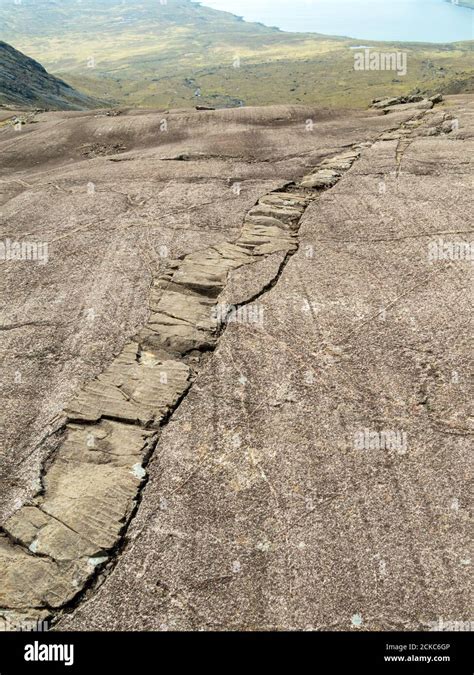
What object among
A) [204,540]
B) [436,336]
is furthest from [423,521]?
[436,336]

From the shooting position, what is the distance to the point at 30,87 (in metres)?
78.6

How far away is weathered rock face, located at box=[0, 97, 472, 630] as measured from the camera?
18.2 feet

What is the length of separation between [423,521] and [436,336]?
3.46m
